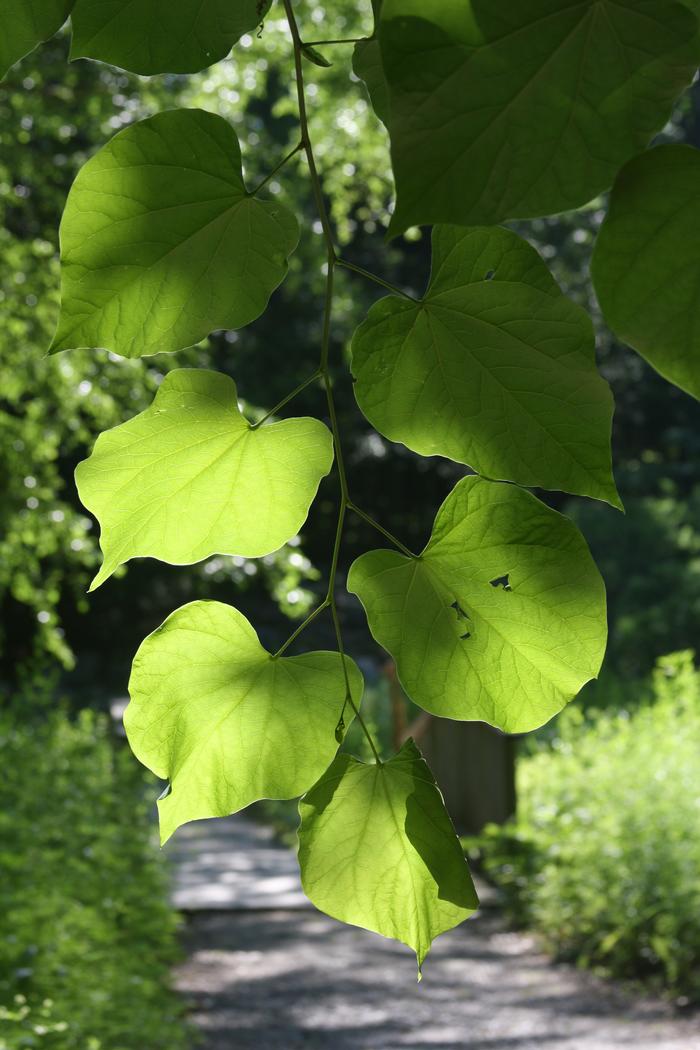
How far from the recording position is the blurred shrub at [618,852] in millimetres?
4570

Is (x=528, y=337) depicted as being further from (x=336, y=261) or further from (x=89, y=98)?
(x=89, y=98)

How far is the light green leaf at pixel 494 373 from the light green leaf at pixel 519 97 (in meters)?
0.08

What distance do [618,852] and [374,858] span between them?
4874 mm

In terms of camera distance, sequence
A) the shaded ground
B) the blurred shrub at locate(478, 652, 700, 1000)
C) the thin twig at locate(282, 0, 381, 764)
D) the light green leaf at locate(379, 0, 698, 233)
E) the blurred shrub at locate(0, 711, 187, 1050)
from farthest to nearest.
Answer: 1. the blurred shrub at locate(478, 652, 700, 1000)
2. the shaded ground
3. the blurred shrub at locate(0, 711, 187, 1050)
4. the thin twig at locate(282, 0, 381, 764)
5. the light green leaf at locate(379, 0, 698, 233)

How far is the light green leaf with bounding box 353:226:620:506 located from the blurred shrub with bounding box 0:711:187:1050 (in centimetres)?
242

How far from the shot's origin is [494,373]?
0.37 meters

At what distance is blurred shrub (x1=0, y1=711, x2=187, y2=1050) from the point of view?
3.03m

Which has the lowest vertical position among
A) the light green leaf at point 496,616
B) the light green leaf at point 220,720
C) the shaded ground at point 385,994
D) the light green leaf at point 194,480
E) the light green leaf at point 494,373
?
the shaded ground at point 385,994

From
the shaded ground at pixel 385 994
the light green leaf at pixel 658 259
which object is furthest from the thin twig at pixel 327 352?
the shaded ground at pixel 385 994

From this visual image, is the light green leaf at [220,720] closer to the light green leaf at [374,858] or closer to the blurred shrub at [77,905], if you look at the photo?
the light green leaf at [374,858]

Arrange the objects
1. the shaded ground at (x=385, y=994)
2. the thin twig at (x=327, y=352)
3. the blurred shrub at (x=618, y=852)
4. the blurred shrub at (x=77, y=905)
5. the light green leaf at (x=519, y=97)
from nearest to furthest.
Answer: the light green leaf at (x=519, y=97), the thin twig at (x=327, y=352), the blurred shrub at (x=77, y=905), the shaded ground at (x=385, y=994), the blurred shrub at (x=618, y=852)

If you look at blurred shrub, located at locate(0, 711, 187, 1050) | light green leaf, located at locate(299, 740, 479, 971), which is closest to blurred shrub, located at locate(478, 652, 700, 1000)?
blurred shrub, located at locate(0, 711, 187, 1050)

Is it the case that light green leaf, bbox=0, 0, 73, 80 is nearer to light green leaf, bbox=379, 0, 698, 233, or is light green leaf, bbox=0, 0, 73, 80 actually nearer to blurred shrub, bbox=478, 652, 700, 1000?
light green leaf, bbox=379, 0, 698, 233

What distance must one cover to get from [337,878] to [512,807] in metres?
6.38
